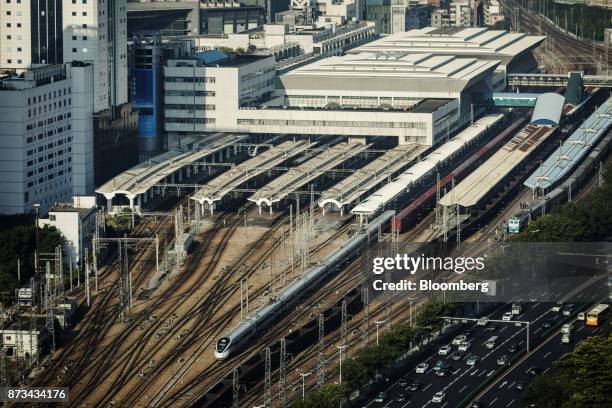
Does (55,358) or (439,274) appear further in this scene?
(439,274)

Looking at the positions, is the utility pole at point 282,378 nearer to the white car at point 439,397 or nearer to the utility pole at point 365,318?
the utility pole at point 365,318

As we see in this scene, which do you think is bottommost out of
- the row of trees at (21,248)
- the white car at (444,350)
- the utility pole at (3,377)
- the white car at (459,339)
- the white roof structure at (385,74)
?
the utility pole at (3,377)

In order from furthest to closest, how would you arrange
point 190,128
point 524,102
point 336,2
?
point 336,2
point 524,102
point 190,128

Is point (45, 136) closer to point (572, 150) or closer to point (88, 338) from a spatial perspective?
point (88, 338)

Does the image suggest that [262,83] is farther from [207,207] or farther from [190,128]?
[207,207]

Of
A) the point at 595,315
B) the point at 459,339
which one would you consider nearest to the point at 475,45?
the point at 595,315

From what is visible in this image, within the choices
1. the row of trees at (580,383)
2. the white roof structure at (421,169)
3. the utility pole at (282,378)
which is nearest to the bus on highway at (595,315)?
the row of trees at (580,383)

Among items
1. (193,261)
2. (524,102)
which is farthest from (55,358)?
(524,102)

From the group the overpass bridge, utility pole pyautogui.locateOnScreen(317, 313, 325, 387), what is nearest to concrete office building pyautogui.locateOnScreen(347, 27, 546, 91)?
the overpass bridge
